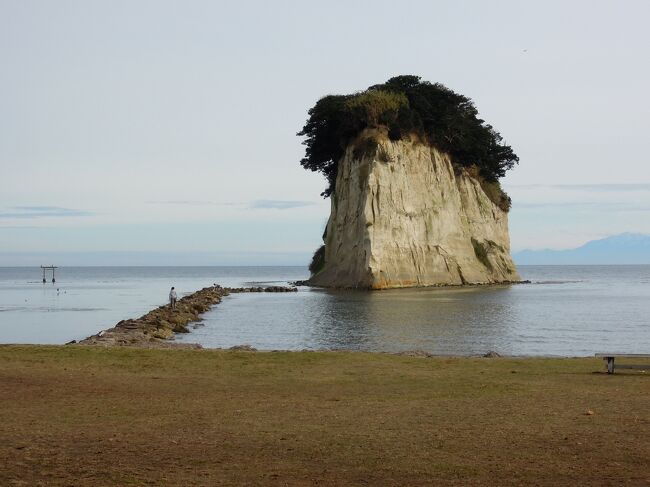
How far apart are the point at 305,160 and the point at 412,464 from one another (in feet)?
271

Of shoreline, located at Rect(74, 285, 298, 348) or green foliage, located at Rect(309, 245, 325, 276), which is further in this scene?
green foliage, located at Rect(309, 245, 325, 276)

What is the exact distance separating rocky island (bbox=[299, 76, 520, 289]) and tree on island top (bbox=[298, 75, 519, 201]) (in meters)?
0.12

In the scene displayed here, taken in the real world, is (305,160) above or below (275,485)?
Answer: above

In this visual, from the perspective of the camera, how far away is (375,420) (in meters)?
13.1

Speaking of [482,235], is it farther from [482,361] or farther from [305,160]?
[482,361]

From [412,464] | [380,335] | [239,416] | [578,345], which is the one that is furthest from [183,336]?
[412,464]

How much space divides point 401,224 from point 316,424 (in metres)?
67.0

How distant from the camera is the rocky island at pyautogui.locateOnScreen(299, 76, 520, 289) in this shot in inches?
3063

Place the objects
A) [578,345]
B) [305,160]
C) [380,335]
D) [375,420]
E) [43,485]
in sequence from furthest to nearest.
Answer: [305,160], [380,335], [578,345], [375,420], [43,485]

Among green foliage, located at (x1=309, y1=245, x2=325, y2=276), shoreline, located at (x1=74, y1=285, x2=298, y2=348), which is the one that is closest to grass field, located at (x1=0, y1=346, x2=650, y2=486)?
shoreline, located at (x1=74, y1=285, x2=298, y2=348)

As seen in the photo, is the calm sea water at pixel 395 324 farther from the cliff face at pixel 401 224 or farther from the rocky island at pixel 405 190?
the rocky island at pixel 405 190

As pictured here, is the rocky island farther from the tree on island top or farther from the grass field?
the grass field

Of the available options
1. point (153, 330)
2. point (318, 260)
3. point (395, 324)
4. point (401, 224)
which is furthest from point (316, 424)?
point (318, 260)

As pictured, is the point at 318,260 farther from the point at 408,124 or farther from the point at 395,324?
the point at 395,324
